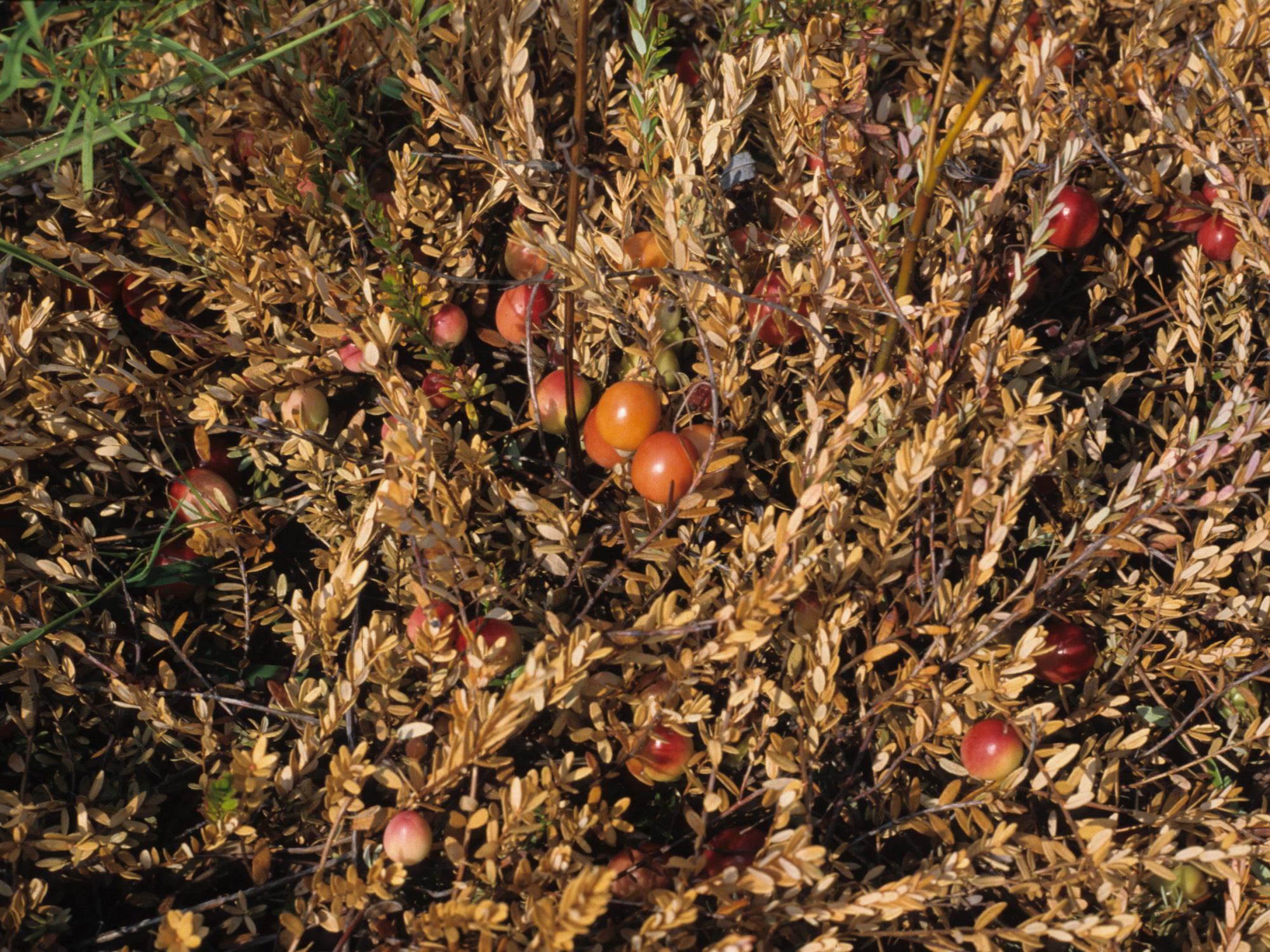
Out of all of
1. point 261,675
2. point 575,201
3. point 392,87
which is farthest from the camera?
point 392,87

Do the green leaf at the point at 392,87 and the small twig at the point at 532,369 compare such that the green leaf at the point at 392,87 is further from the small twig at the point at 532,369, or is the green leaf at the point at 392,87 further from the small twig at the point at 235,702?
the small twig at the point at 235,702

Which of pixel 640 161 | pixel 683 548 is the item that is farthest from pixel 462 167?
pixel 683 548

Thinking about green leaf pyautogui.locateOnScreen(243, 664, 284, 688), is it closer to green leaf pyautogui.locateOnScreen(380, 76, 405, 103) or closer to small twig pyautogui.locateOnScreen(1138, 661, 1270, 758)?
green leaf pyautogui.locateOnScreen(380, 76, 405, 103)

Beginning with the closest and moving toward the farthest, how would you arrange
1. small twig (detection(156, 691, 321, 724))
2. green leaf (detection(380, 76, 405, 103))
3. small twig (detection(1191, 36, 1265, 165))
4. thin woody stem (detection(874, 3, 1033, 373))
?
thin woody stem (detection(874, 3, 1033, 373)), small twig (detection(156, 691, 321, 724)), small twig (detection(1191, 36, 1265, 165)), green leaf (detection(380, 76, 405, 103))

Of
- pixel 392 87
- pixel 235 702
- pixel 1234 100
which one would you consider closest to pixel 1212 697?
pixel 1234 100

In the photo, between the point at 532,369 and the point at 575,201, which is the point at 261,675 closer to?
the point at 532,369

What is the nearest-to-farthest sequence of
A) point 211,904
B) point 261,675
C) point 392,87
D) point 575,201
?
point 211,904 → point 575,201 → point 261,675 → point 392,87

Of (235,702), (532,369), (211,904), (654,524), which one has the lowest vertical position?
(211,904)

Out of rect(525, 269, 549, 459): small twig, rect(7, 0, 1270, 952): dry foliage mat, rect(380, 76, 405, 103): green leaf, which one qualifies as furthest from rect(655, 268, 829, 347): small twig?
rect(380, 76, 405, 103): green leaf
